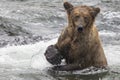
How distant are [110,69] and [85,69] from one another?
0.58 meters

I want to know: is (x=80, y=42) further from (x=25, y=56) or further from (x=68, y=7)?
(x=25, y=56)

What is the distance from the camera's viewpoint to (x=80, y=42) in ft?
25.1

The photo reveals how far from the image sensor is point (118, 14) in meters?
13.4

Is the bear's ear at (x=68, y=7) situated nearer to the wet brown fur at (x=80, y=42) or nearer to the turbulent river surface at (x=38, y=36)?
the wet brown fur at (x=80, y=42)

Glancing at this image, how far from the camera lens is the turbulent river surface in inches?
307

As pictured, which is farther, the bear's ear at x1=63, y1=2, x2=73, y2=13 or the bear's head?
the bear's ear at x1=63, y1=2, x2=73, y2=13

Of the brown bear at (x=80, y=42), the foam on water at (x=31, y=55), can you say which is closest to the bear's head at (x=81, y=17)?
the brown bear at (x=80, y=42)

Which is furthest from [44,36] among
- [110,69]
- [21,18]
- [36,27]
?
[110,69]

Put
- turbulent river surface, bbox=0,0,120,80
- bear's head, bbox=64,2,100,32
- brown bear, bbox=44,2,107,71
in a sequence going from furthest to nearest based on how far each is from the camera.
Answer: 1. turbulent river surface, bbox=0,0,120,80
2. brown bear, bbox=44,2,107,71
3. bear's head, bbox=64,2,100,32

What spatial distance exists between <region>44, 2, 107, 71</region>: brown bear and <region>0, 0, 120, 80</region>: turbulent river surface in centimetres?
19

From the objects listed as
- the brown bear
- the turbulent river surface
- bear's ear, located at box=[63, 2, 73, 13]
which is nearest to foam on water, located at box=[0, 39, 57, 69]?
the turbulent river surface

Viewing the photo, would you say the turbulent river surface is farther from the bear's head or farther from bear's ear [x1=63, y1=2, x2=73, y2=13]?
bear's ear [x1=63, y1=2, x2=73, y2=13]

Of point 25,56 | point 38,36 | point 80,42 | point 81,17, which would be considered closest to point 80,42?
point 80,42

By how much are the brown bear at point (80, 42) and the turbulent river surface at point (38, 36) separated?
194 millimetres
